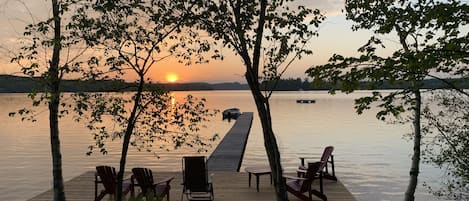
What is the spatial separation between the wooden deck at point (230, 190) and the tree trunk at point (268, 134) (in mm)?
2852

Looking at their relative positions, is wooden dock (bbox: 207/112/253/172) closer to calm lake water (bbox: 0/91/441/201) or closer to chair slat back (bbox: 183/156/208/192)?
Result: calm lake water (bbox: 0/91/441/201)

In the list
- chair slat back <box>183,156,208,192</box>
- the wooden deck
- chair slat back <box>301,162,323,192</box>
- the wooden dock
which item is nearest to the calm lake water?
the wooden dock

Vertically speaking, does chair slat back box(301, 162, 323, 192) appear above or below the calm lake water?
above

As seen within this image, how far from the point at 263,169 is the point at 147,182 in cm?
305

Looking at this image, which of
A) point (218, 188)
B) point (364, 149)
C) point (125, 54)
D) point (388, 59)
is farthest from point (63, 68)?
point (364, 149)

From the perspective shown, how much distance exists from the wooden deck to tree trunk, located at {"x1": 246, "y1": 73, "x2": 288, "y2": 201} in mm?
2852

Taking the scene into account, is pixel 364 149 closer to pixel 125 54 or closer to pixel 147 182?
pixel 147 182

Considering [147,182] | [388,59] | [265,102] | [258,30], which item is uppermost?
[258,30]

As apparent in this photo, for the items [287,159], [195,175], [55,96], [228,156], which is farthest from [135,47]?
[287,159]

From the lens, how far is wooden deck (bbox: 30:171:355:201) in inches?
359

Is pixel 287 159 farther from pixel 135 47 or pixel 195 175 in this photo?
pixel 135 47

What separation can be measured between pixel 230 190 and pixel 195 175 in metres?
1.17

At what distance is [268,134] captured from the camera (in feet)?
19.9

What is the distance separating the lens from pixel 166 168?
57.3 ft
